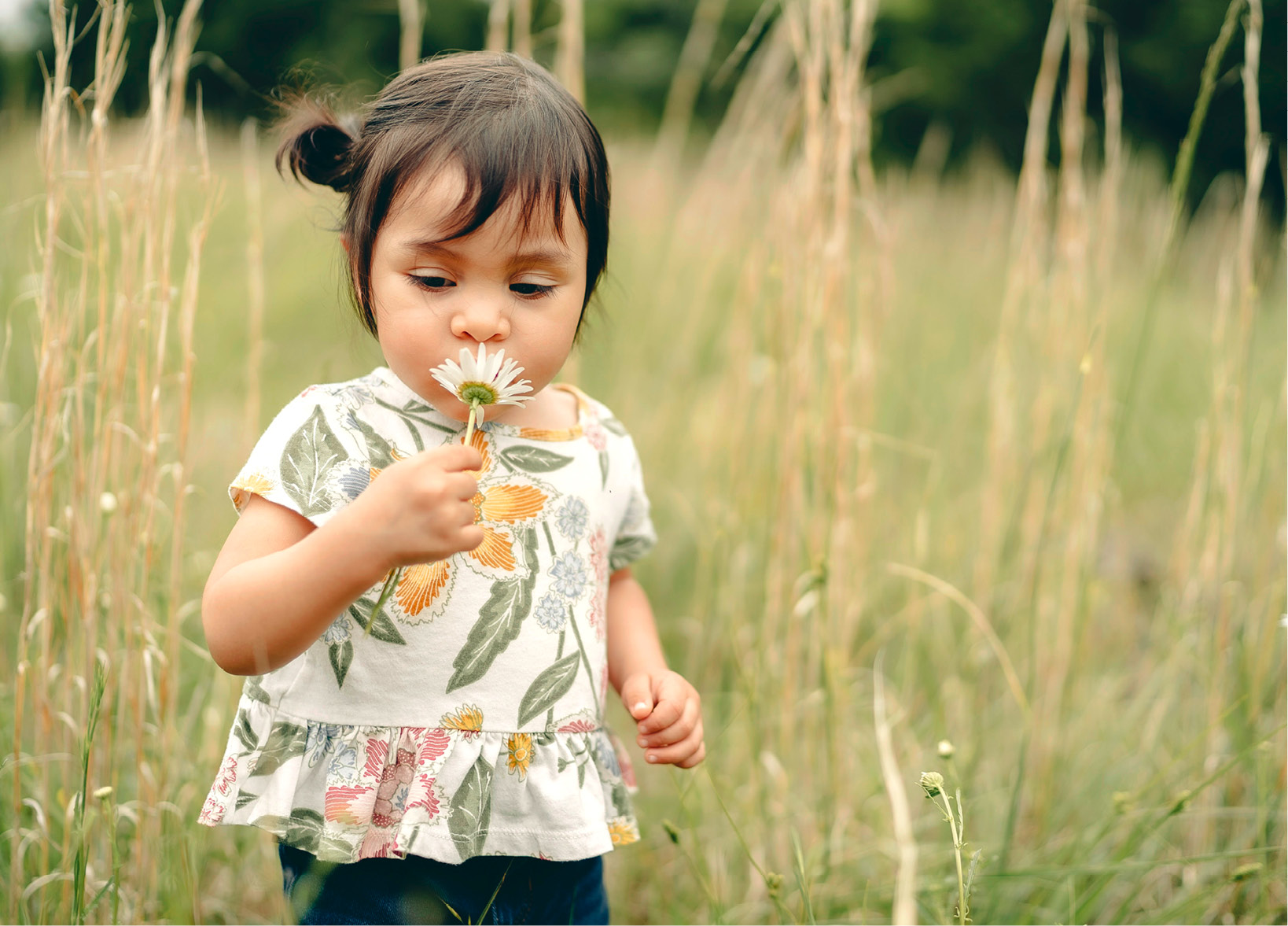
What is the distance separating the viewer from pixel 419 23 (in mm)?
1591

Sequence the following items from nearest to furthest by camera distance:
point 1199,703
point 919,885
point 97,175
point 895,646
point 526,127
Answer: point 526,127
point 97,175
point 919,885
point 1199,703
point 895,646

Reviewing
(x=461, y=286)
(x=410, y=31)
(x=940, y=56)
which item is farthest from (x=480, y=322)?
(x=940, y=56)

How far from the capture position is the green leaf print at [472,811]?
2.95ft

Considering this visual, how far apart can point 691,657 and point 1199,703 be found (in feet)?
2.95

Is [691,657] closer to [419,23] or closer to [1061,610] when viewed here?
[1061,610]

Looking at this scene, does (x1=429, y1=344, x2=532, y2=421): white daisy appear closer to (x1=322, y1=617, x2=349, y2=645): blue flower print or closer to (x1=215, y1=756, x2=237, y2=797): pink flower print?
(x1=322, y1=617, x2=349, y2=645): blue flower print

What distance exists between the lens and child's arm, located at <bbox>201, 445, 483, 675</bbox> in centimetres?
75

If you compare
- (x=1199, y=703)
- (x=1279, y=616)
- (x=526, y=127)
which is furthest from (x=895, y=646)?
(x=526, y=127)

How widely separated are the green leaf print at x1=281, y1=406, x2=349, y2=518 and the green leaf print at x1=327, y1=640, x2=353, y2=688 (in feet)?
0.46

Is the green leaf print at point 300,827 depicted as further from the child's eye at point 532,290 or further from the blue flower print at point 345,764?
the child's eye at point 532,290

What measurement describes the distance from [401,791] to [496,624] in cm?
18

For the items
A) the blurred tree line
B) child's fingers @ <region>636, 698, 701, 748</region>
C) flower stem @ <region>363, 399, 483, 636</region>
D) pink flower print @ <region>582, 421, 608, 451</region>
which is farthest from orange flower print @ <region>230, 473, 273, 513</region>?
the blurred tree line

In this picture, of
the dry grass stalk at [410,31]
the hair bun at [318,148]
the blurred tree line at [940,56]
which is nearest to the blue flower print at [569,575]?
the hair bun at [318,148]

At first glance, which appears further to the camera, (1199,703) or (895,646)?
(895,646)
